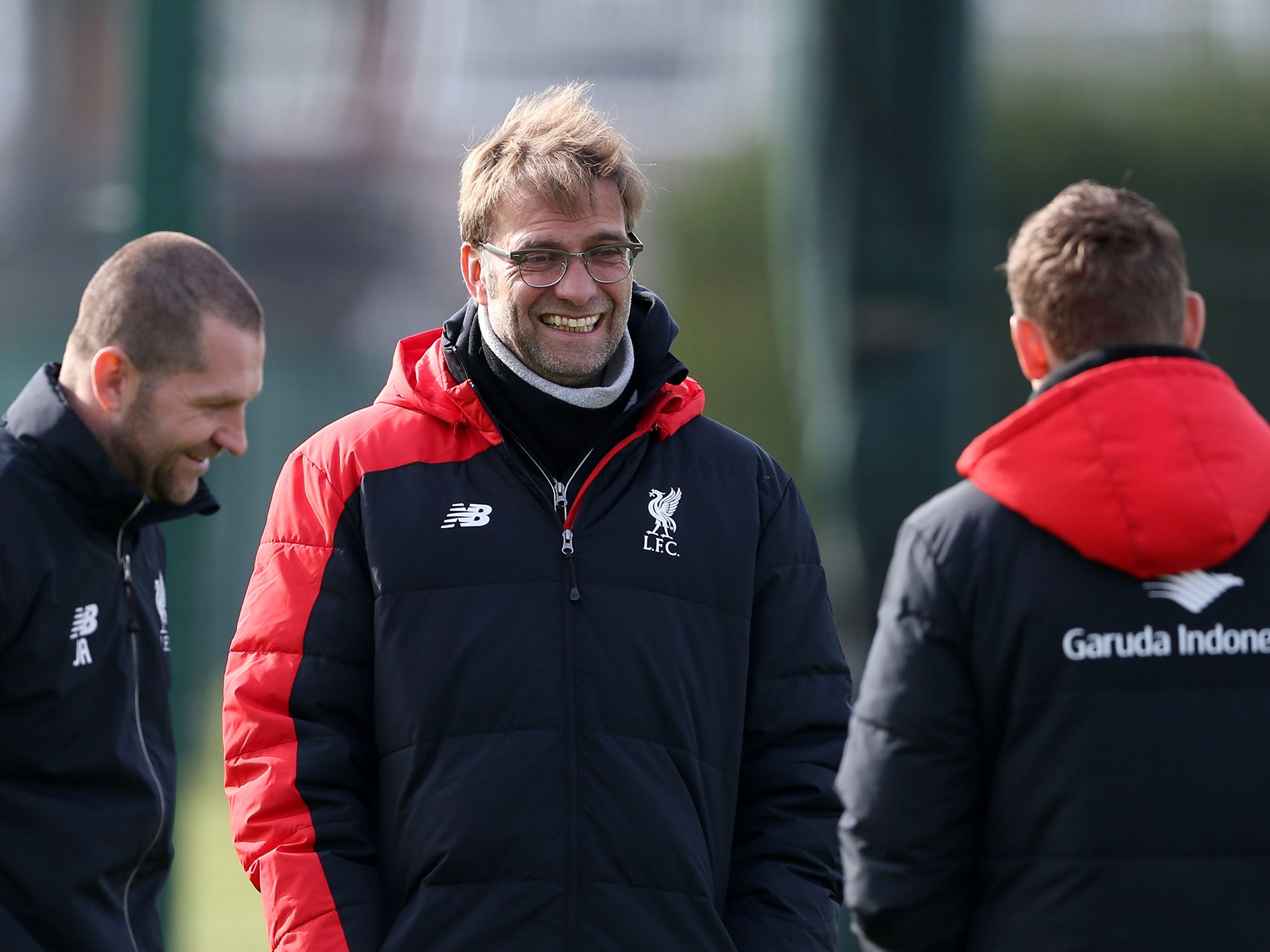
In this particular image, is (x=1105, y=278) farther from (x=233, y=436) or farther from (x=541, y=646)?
(x=233, y=436)

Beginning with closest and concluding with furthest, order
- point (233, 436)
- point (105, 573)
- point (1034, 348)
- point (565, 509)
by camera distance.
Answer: point (1034, 348)
point (565, 509)
point (105, 573)
point (233, 436)

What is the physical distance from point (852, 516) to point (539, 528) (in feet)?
5.66

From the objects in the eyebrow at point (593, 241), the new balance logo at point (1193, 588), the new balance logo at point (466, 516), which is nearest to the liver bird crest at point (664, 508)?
the new balance logo at point (466, 516)

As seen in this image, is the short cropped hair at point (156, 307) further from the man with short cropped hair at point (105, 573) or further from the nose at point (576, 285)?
the nose at point (576, 285)

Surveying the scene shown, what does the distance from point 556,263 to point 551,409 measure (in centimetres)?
22

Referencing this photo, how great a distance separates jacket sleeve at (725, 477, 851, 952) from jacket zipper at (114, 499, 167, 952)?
3.04ft

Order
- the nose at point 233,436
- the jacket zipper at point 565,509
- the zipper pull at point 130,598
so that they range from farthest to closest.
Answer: the nose at point 233,436 → the zipper pull at point 130,598 → the jacket zipper at point 565,509

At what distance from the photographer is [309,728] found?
2.03m

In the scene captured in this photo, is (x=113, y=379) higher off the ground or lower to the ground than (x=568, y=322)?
lower

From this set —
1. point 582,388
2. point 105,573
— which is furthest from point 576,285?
point 105,573

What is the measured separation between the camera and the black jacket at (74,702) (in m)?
2.20

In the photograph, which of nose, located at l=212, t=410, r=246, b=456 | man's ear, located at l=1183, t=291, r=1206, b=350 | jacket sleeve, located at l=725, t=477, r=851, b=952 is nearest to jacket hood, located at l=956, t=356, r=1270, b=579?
man's ear, located at l=1183, t=291, r=1206, b=350

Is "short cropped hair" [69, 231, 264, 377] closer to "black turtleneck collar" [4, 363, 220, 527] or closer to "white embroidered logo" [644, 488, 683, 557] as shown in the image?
"black turtleneck collar" [4, 363, 220, 527]

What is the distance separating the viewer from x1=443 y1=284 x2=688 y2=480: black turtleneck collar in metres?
2.20
